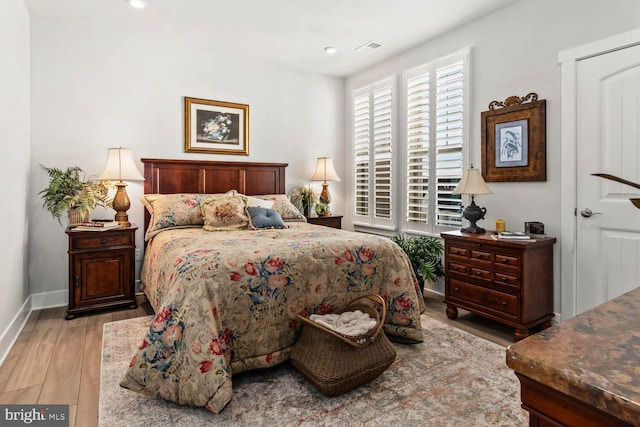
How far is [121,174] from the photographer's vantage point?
3623 mm

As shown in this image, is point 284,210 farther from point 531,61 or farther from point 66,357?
point 531,61

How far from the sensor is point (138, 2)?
10.8 ft

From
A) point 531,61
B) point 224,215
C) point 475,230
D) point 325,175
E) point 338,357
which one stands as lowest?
point 338,357

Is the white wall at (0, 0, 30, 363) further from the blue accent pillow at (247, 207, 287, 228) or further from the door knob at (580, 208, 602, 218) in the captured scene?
the door knob at (580, 208, 602, 218)

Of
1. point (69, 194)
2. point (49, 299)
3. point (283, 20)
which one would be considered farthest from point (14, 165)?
point (283, 20)

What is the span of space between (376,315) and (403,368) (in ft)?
1.23

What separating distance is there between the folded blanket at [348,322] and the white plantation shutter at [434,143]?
1949 millimetres

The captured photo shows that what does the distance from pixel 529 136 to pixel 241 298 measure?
272 centimetres

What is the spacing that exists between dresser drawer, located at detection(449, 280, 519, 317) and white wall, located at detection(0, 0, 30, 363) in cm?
343

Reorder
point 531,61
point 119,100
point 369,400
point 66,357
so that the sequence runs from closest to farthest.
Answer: point 369,400
point 66,357
point 531,61
point 119,100

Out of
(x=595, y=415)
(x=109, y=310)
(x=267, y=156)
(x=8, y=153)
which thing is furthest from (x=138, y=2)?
(x=595, y=415)

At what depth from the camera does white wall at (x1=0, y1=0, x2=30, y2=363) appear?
8.61 ft

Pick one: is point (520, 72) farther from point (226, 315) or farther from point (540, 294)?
point (226, 315)

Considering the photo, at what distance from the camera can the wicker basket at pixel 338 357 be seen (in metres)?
2.02
